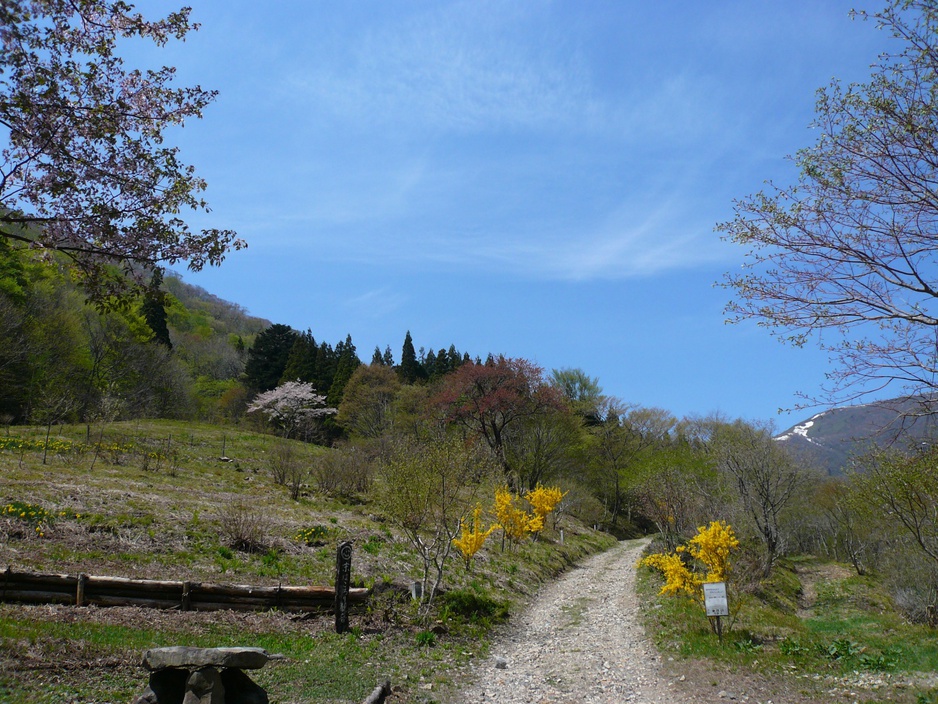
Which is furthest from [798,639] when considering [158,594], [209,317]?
[209,317]

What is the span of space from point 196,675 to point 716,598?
8848 millimetres

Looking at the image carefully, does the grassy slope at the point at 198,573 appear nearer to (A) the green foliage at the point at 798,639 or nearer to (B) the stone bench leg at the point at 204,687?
(B) the stone bench leg at the point at 204,687

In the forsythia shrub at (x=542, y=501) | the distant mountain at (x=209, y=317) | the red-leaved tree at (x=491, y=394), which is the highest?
the distant mountain at (x=209, y=317)

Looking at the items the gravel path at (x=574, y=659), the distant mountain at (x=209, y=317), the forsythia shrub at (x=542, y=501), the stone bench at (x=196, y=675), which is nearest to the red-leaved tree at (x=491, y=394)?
the forsythia shrub at (x=542, y=501)

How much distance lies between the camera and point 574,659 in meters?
10.6

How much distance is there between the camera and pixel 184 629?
30.1 ft

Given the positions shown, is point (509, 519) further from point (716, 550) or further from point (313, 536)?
point (716, 550)

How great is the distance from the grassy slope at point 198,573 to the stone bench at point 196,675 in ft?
2.28

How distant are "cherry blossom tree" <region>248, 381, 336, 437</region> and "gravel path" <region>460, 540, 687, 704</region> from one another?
127 ft

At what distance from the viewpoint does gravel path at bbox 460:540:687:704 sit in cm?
869

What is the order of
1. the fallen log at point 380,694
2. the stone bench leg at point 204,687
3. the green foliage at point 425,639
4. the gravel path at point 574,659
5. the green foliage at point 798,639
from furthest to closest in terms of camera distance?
the green foliage at point 425,639
the green foliage at point 798,639
the gravel path at point 574,659
the fallen log at point 380,694
the stone bench leg at point 204,687

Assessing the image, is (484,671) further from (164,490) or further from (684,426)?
(684,426)

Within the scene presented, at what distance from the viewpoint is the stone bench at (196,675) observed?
19.7 feet

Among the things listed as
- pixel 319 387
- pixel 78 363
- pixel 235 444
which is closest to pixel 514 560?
pixel 235 444
